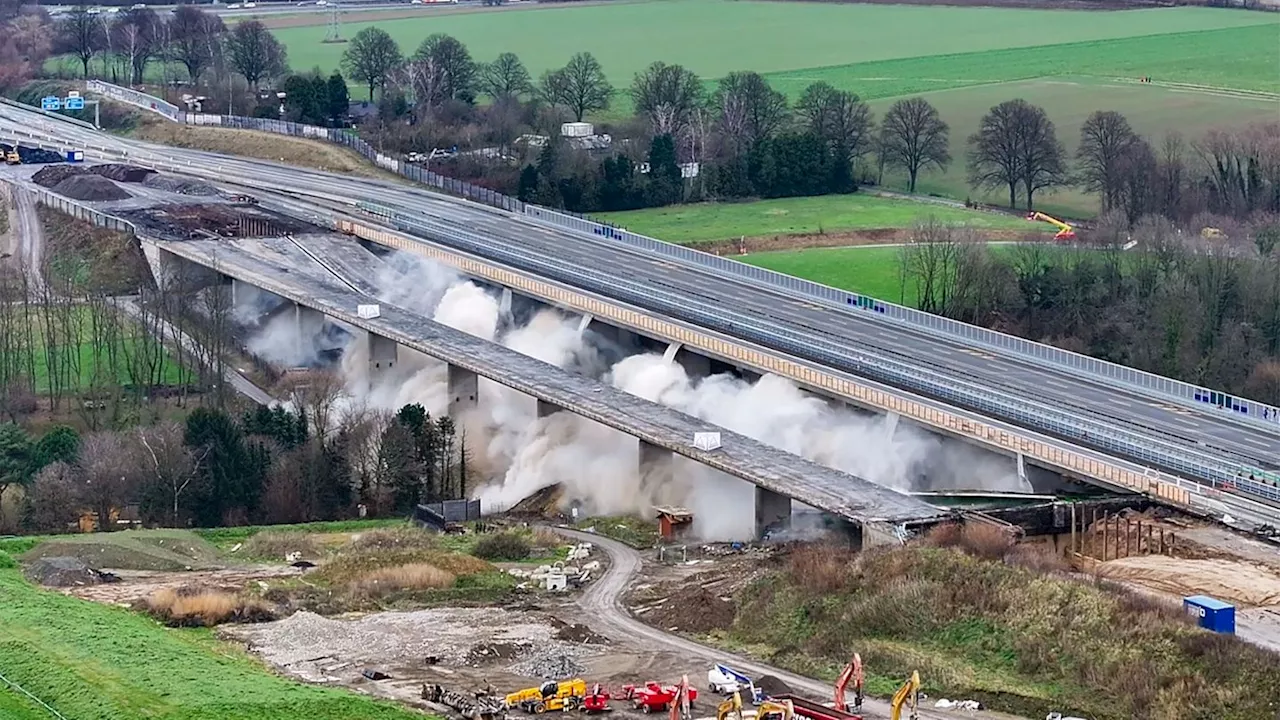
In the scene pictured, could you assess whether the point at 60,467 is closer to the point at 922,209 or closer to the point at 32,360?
the point at 32,360

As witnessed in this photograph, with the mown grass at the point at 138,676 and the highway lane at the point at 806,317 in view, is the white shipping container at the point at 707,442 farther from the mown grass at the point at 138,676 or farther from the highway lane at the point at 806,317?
the mown grass at the point at 138,676

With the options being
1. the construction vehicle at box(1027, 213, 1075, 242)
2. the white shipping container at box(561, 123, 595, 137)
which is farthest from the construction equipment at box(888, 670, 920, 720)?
the white shipping container at box(561, 123, 595, 137)

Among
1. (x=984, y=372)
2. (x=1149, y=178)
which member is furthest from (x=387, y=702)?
(x=1149, y=178)

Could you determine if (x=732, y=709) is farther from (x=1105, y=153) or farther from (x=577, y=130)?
(x=577, y=130)

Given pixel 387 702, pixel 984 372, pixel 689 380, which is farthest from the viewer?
pixel 689 380

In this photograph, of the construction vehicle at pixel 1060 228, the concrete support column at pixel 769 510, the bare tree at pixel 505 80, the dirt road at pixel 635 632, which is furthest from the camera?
the bare tree at pixel 505 80

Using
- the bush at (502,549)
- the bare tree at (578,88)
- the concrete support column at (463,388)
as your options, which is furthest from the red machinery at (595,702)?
the bare tree at (578,88)
